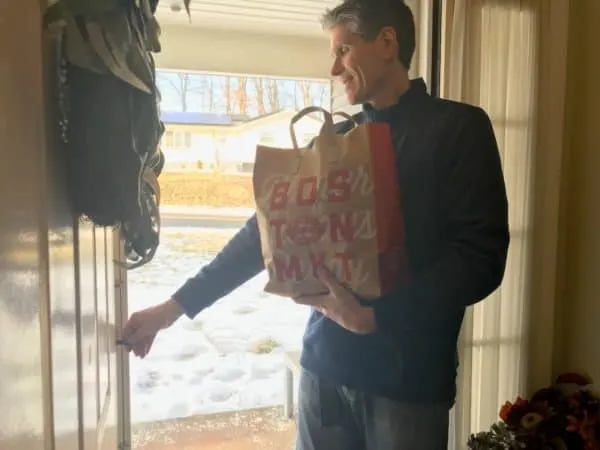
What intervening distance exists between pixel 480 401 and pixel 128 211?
56.8 inches

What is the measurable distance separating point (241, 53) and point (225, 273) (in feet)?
8.62

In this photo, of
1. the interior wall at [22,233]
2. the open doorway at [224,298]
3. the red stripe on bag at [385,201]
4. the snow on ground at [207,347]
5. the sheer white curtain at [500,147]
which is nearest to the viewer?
the interior wall at [22,233]

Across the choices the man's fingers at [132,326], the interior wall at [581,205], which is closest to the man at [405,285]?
the man's fingers at [132,326]

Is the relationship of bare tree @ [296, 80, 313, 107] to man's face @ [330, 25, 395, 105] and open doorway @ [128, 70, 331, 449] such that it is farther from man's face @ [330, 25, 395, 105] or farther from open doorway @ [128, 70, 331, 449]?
man's face @ [330, 25, 395, 105]

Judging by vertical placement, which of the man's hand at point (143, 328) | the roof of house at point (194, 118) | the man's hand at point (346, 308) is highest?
the roof of house at point (194, 118)

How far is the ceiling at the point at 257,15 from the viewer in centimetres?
296

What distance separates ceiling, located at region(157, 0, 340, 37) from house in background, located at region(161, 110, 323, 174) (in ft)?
2.82

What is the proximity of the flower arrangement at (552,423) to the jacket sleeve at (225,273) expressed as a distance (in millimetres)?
840

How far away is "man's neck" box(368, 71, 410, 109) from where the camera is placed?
1.23 m

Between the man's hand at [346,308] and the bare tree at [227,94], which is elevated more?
the bare tree at [227,94]

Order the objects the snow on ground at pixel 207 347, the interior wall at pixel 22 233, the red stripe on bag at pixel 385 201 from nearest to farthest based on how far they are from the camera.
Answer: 1. the interior wall at pixel 22 233
2. the red stripe on bag at pixel 385 201
3. the snow on ground at pixel 207 347

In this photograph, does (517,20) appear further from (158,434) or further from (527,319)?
(158,434)

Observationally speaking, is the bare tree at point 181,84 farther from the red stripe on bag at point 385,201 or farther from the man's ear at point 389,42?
the red stripe on bag at point 385,201

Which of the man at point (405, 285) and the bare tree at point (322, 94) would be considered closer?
the man at point (405, 285)
